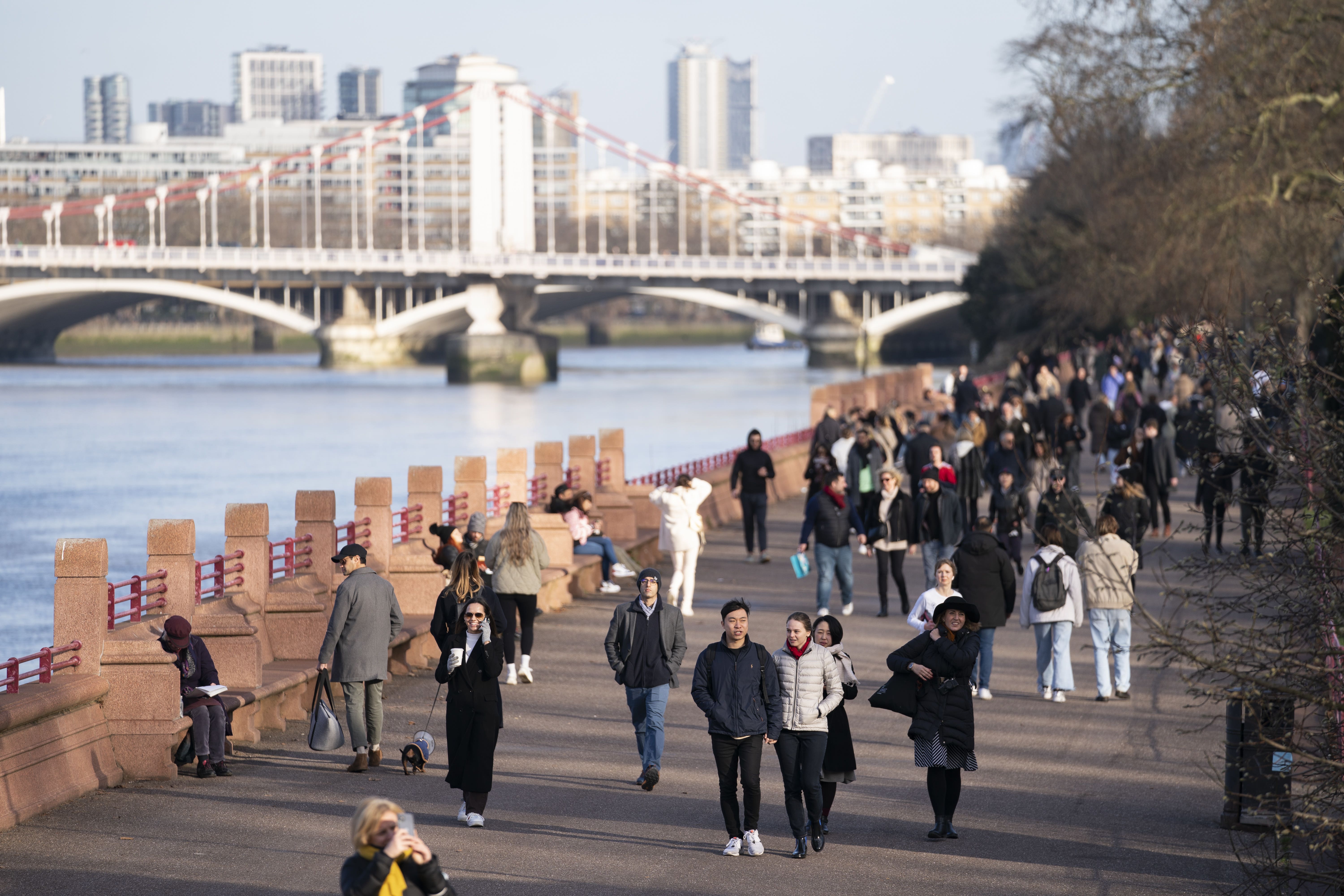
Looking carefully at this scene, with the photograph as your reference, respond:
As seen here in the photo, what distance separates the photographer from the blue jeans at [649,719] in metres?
9.00

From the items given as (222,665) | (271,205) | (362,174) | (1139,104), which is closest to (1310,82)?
(1139,104)

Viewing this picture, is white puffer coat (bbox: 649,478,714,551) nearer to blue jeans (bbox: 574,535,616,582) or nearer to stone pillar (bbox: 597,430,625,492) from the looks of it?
blue jeans (bbox: 574,535,616,582)

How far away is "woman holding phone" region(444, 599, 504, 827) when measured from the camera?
8.22m

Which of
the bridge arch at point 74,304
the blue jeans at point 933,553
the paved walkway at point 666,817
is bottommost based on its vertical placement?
the paved walkway at point 666,817

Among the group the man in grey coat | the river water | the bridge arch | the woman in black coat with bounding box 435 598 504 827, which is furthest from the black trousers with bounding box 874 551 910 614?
the bridge arch

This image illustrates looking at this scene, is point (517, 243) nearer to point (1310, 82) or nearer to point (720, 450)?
point (720, 450)

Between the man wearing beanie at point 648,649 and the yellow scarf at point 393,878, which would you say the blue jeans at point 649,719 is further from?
the yellow scarf at point 393,878

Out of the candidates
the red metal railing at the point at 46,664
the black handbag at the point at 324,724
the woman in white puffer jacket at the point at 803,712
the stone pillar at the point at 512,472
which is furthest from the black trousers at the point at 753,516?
the woman in white puffer jacket at the point at 803,712

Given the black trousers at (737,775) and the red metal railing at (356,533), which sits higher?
the red metal railing at (356,533)

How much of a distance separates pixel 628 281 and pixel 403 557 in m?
64.8

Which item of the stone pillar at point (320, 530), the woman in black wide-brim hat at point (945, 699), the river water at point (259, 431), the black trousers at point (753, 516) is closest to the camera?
the woman in black wide-brim hat at point (945, 699)

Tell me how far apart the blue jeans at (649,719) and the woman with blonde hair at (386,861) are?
12.5 feet

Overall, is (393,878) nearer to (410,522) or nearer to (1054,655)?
(1054,655)

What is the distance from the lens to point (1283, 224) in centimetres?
2631
